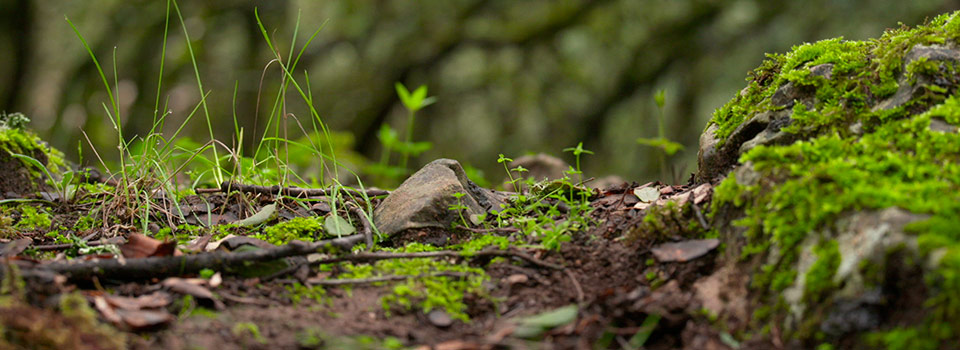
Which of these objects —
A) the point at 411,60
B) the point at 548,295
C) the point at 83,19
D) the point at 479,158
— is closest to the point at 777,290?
the point at 548,295

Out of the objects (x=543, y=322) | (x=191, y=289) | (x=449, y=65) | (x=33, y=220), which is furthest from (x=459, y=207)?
(x=449, y=65)

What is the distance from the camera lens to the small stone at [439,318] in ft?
5.04

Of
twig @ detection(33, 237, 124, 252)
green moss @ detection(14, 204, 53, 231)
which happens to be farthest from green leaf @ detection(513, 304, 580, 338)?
green moss @ detection(14, 204, 53, 231)

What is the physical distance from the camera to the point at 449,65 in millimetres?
7125

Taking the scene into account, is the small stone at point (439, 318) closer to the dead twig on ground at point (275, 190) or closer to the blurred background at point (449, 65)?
the dead twig on ground at point (275, 190)

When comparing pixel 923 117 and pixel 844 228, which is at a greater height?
pixel 923 117

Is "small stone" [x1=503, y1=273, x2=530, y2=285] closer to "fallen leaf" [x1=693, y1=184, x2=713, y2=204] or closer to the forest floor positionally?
the forest floor

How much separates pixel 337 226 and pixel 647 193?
1.19 m

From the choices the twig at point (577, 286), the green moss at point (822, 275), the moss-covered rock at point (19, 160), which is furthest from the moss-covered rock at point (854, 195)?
the moss-covered rock at point (19, 160)

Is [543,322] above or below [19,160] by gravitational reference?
above

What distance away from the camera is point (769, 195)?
152cm

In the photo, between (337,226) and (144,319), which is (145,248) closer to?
(144,319)

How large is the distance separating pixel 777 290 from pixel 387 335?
0.95 m

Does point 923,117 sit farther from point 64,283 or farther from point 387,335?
point 64,283
